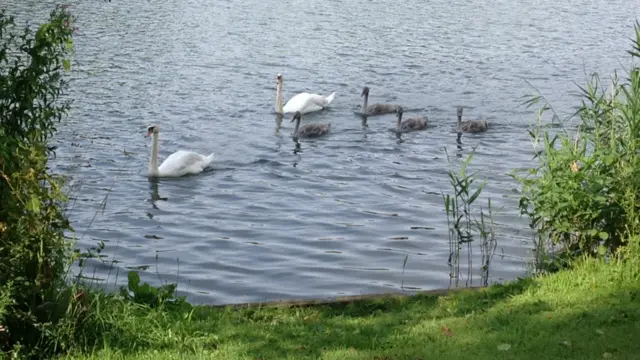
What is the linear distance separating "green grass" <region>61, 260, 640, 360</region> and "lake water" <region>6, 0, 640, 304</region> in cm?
243

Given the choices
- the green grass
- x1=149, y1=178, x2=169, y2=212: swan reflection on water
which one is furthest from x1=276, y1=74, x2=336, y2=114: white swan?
the green grass

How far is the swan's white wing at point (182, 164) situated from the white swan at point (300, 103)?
454cm

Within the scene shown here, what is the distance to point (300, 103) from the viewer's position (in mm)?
20688

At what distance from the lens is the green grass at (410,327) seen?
23.0 ft

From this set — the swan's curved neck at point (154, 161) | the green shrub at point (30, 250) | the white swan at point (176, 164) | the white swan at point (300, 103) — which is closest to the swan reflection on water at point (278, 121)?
the white swan at point (300, 103)

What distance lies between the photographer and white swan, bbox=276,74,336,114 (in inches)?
817

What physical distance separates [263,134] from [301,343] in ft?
40.7

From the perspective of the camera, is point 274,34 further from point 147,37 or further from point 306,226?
→ point 306,226

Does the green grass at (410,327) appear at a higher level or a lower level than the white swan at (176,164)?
higher

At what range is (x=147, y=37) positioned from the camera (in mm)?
27766

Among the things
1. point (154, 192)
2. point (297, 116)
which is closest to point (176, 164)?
point (154, 192)

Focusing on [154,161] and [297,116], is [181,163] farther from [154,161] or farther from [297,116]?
[297,116]

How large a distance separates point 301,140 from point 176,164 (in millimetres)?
3524

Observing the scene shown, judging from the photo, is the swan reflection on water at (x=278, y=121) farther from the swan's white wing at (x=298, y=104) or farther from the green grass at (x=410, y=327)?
the green grass at (x=410, y=327)
